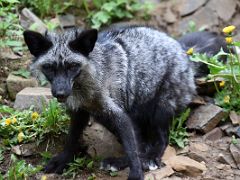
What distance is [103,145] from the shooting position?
5879 mm

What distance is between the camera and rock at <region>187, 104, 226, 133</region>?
6.10m

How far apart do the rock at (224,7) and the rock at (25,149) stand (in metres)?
4.11

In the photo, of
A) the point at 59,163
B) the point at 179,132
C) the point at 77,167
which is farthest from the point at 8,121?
the point at 179,132

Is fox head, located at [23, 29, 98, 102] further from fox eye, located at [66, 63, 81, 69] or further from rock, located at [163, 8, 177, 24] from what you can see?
rock, located at [163, 8, 177, 24]

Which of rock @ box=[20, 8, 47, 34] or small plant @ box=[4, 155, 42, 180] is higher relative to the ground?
rock @ box=[20, 8, 47, 34]

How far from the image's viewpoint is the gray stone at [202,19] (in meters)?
8.35

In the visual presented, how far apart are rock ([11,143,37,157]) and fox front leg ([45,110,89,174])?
28 cm

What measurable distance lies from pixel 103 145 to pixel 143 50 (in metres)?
1.17

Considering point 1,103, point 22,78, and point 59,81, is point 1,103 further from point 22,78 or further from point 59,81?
point 59,81

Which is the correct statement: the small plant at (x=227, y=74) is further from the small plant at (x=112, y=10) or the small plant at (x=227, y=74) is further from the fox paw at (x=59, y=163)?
the small plant at (x=112, y=10)

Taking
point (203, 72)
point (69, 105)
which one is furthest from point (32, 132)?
point (203, 72)

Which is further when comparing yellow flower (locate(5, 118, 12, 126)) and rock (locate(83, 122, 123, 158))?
rock (locate(83, 122, 123, 158))

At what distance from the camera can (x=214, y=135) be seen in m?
6.05

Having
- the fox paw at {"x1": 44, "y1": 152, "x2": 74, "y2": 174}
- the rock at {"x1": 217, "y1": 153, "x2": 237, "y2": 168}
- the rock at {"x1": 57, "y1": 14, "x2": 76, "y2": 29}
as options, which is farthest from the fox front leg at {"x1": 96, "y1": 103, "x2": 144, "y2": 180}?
the rock at {"x1": 57, "y1": 14, "x2": 76, "y2": 29}
